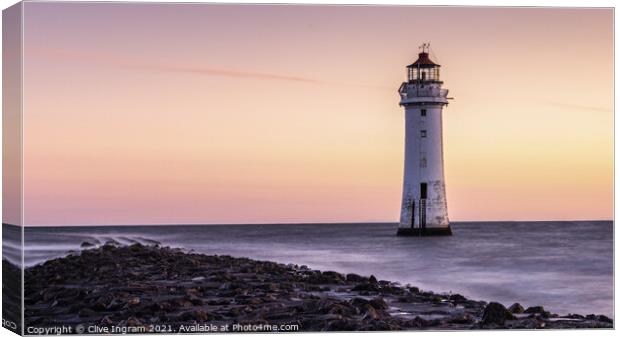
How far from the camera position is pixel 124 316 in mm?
15055

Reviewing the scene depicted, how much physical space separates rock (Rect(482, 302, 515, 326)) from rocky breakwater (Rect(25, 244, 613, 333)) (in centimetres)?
1

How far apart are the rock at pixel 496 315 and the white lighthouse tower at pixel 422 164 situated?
26.2 feet

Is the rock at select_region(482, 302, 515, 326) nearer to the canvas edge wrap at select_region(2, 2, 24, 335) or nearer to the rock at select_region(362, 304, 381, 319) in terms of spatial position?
the rock at select_region(362, 304, 381, 319)

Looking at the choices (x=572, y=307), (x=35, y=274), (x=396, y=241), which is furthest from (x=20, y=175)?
(x=396, y=241)

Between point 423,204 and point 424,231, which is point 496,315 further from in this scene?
point 424,231

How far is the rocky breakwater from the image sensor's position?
15.0 m

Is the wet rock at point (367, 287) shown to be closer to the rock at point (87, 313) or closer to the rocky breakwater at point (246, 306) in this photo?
the rocky breakwater at point (246, 306)

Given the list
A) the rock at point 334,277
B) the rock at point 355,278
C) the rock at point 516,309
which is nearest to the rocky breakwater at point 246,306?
the rock at point 516,309

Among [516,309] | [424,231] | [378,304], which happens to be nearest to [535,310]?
[516,309]

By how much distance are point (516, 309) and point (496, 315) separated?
1.91ft

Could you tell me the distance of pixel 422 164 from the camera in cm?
2411

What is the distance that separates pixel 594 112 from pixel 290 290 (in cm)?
470

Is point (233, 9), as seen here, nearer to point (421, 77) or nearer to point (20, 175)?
point (20, 175)

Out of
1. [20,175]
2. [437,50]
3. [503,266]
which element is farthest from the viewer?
[503,266]
